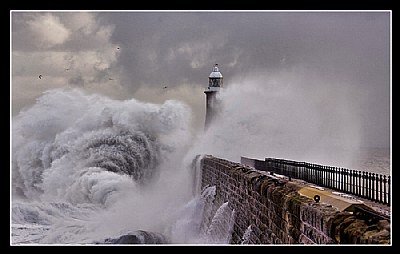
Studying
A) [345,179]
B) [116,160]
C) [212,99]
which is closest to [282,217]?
[345,179]

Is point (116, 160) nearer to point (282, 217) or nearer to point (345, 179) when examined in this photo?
point (345, 179)

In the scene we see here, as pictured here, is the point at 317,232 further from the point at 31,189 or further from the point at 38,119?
the point at 38,119

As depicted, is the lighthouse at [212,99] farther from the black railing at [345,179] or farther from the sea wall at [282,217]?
the sea wall at [282,217]

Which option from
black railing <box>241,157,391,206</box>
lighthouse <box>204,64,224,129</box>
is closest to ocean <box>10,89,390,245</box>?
lighthouse <box>204,64,224,129</box>

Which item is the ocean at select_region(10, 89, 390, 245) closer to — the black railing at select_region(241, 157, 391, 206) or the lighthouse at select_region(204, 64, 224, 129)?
the lighthouse at select_region(204, 64, 224, 129)

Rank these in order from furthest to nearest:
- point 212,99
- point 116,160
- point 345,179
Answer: point 212,99 < point 116,160 < point 345,179
